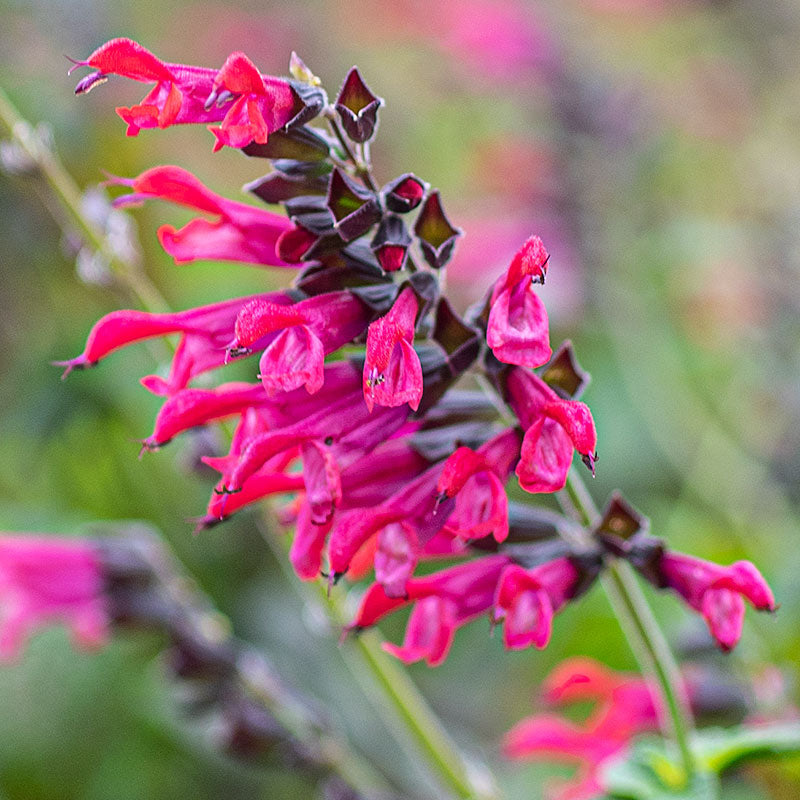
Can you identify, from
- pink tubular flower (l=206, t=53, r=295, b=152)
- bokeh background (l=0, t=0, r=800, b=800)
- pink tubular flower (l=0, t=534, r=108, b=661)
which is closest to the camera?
pink tubular flower (l=206, t=53, r=295, b=152)

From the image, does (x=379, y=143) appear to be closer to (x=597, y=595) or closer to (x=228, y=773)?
(x=597, y=595)

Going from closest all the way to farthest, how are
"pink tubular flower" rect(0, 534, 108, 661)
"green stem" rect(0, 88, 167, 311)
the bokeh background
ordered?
"green stem" rect(0, 88, 167, 311)
"pink tubular flower" rect(0, 534, 108, 661)
the bokeh background

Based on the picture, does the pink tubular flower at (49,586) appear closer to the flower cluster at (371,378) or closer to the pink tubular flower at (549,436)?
the flower cluster at (371,378)

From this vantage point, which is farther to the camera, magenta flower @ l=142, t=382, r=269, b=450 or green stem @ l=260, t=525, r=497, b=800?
green stem @ l=260, t=525, r=497, b=800

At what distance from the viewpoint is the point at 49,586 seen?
2.71ft

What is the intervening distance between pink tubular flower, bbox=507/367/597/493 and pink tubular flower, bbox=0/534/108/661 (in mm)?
454

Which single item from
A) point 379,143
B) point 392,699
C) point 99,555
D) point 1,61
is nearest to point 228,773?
point 99,555

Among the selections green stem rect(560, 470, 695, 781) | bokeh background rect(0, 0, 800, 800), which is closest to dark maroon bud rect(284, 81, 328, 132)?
green stem rect(560, 470, 695, 781)

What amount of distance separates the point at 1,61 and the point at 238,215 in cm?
98

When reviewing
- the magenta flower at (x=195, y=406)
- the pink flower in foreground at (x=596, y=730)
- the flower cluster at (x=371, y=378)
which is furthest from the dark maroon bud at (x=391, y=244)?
the pink flower in foreground at (x=596, y=730)

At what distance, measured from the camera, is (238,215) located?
0.54 metres

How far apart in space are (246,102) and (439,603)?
0.27 meters

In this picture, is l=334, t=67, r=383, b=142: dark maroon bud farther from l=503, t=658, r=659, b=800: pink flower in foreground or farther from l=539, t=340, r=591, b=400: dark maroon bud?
l=503, t=658, r=659, b=800: pink flower in foreground

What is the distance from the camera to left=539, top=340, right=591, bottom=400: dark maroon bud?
51cm
